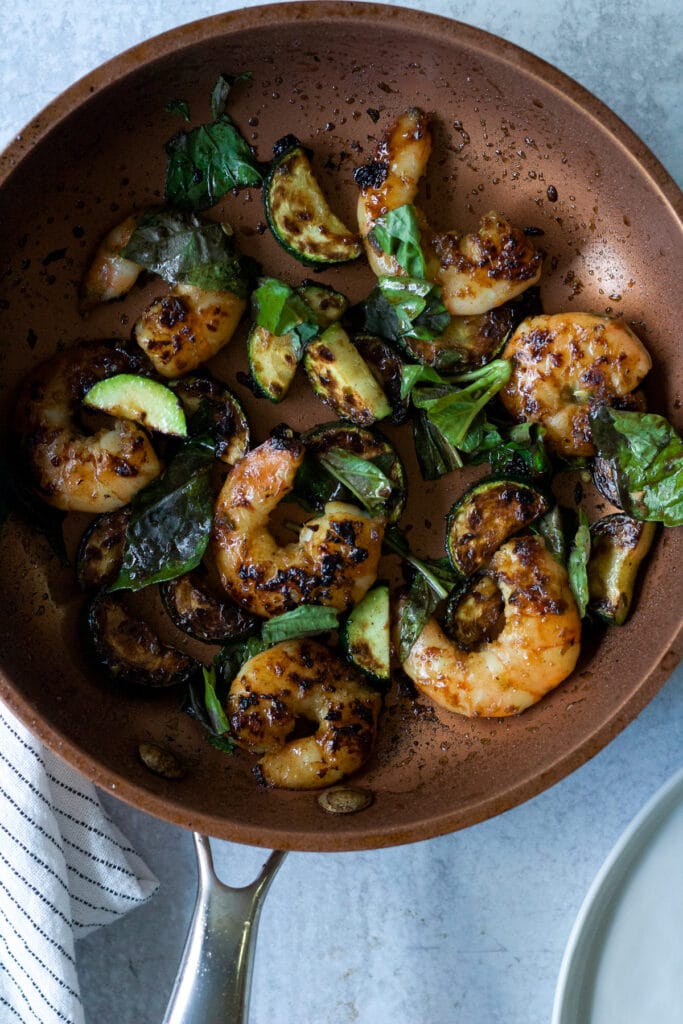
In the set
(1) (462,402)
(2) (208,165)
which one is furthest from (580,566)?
(2) (208,165)

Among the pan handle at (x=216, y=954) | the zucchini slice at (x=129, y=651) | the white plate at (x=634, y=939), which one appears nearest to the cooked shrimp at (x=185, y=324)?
the zucchini slice at (x=129, y=651)

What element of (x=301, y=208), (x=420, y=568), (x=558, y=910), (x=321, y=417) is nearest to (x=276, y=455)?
(x=321, y=417)

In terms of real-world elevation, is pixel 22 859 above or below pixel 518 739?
above

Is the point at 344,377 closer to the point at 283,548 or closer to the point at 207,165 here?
the point at 283,548

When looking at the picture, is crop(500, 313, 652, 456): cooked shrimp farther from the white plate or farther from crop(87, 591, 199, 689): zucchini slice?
crop(87, 591, 199, 689): zucchini slice

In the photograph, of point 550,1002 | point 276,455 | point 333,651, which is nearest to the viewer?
point 276,455

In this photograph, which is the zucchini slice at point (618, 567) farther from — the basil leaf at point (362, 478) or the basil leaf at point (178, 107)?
the basil leaf at point (178, 107)

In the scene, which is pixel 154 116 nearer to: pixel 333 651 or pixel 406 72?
pixel 406 72
